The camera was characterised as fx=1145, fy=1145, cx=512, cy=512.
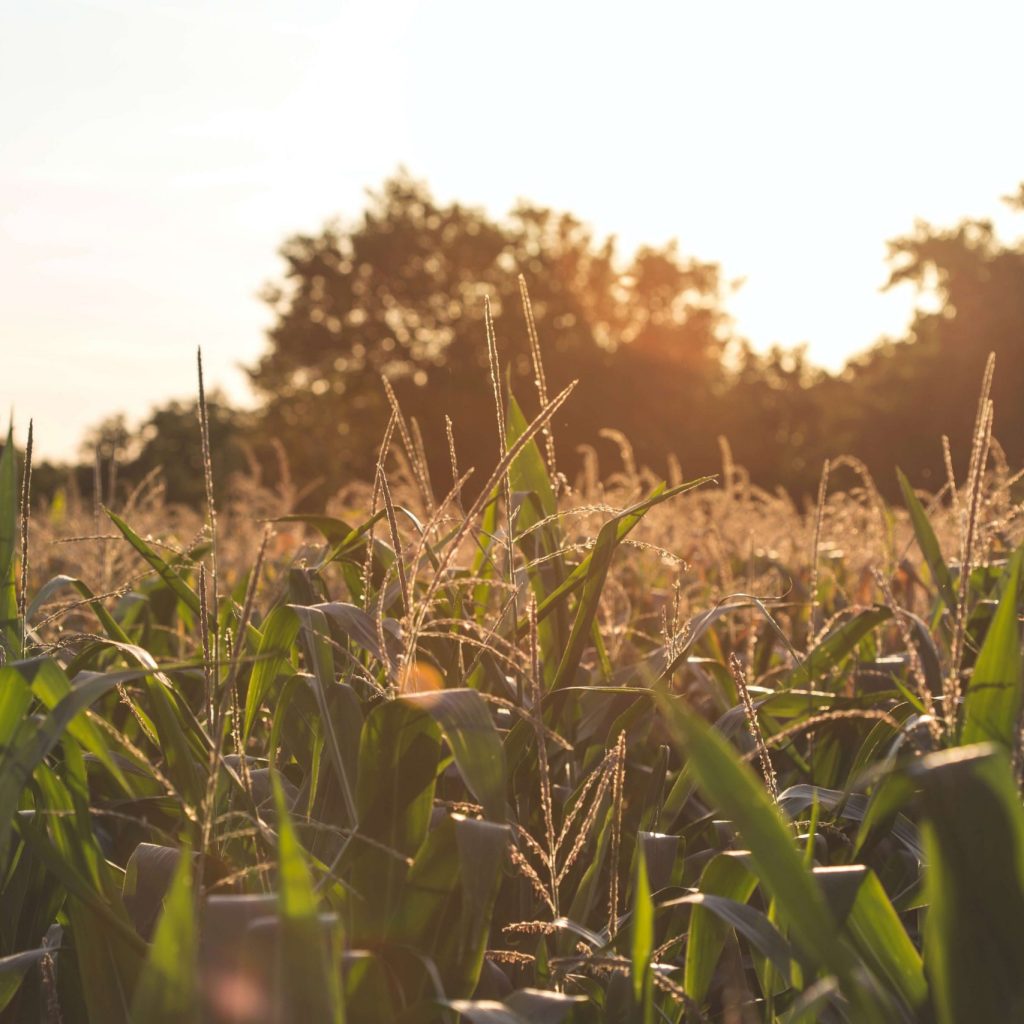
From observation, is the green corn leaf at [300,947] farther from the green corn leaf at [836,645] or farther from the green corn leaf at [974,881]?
the green corn leaf at [836,645]

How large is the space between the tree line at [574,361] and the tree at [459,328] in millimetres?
62

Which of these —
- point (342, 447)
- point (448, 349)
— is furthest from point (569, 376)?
point (342, 447)

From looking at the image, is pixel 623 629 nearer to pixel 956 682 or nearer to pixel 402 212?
pixel 956 682

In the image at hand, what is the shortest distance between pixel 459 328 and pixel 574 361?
4178mm

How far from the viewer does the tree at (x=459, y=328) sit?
33500mm

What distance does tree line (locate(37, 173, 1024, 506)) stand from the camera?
97.0ft

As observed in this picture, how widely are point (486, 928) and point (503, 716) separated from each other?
810 mm

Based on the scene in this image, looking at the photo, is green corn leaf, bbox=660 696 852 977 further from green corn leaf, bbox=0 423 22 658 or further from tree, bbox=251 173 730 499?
tree, bbox=251 173 730 499

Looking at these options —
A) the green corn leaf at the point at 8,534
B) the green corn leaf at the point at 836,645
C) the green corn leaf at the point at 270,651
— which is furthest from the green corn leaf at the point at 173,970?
the green corn leaf at the point at 836,645

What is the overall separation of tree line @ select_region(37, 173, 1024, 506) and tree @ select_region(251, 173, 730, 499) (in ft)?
0.20

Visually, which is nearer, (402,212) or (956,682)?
(956,682)

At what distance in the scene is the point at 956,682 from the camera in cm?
109

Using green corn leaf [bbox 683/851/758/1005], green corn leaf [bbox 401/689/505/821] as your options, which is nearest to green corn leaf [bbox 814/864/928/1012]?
green corn leaf [bbox 683/851/758/1005]

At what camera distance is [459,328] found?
117 ft
